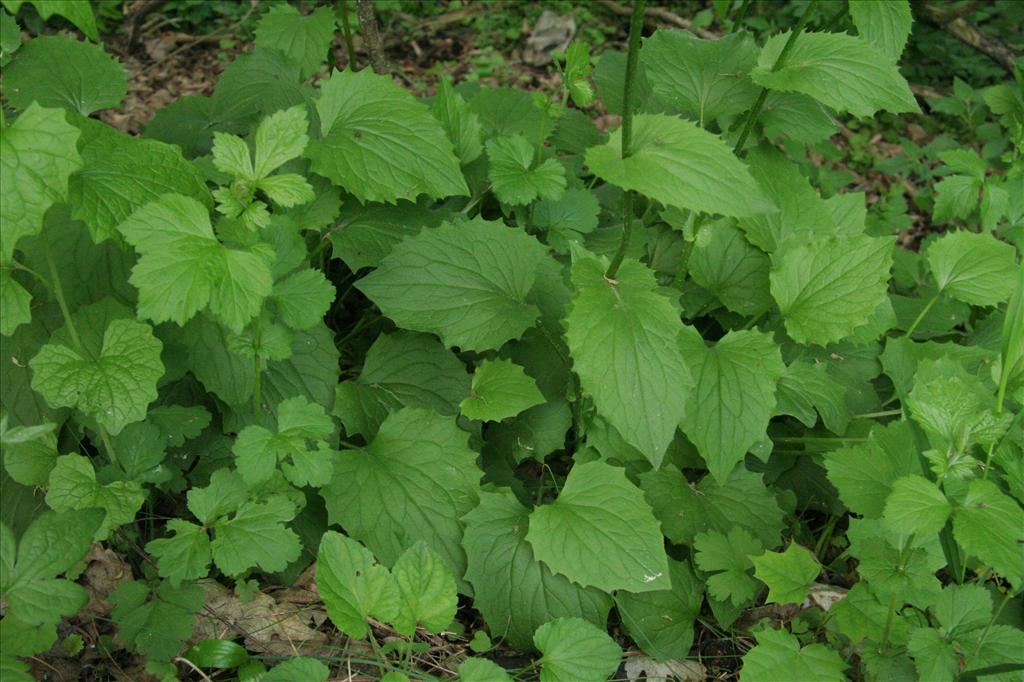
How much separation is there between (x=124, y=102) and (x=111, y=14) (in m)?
0.75

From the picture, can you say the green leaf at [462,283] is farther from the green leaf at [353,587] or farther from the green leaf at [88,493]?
the green leaf at [88,493]

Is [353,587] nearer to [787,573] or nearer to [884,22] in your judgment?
[787,573]

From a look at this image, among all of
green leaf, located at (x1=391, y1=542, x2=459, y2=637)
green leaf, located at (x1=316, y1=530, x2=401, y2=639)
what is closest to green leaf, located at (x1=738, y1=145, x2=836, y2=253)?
green leaf, located at (x1=391, y1=542, x2=459, y2=637)

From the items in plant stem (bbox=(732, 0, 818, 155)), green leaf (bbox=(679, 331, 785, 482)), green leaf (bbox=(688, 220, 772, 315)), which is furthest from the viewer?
green leaf (bbox=(688, 220, 772, 315))

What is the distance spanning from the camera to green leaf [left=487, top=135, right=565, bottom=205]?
8.32 feet

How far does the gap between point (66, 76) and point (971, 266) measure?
3.26 meters

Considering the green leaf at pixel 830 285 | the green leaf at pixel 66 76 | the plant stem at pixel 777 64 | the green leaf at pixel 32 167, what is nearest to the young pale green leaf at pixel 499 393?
the green leaf at pixel 830 285

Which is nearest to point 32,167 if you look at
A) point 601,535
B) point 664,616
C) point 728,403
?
point 601,535

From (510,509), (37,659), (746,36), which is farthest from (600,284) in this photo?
(37,659)

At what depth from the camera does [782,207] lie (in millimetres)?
2867

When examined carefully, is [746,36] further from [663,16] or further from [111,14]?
[111,14]

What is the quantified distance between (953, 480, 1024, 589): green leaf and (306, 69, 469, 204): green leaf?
1668 millimetres

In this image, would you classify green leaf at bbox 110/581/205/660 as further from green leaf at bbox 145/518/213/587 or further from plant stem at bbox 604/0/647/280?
plant stem at bbox 604/0/647/280

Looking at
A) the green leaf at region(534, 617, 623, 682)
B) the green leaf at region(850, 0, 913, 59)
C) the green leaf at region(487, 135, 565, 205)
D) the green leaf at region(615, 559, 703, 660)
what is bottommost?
the green leaf at region(615, 559, 703, 660)
